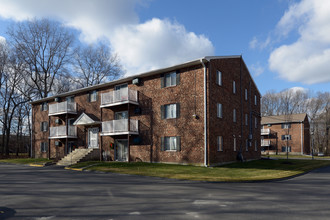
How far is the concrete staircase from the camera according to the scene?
76.2 ft

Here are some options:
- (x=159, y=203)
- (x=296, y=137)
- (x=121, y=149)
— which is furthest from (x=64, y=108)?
(x=296, y=137)

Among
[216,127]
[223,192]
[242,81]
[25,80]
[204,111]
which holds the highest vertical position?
[25,80]

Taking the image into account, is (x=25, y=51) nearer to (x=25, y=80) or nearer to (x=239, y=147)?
(x=25, y=80)

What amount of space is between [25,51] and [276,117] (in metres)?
49.8

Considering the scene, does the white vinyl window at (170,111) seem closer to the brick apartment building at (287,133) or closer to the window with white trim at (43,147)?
the window with white trim at (43,147)

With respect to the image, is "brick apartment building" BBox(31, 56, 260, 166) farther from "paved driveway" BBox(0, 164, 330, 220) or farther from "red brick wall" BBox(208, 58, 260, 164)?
"paved driveway" BBox(0, 164, 330, 220)

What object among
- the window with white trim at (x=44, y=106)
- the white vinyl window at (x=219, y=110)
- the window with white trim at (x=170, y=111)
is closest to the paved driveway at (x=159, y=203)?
the window with white trim at (x=170, y=111)

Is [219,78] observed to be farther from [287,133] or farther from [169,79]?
[287,133]

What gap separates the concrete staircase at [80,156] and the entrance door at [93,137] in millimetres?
1275

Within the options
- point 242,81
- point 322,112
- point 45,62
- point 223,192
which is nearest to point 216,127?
point 242,81

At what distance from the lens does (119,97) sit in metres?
22.9

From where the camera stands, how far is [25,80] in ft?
135

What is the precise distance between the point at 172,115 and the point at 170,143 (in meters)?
2.32

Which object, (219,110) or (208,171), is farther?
(219,110)
